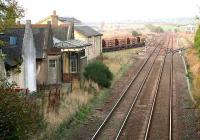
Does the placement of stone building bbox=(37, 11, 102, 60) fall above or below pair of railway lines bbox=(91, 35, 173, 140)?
above

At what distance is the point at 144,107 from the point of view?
27.3 m

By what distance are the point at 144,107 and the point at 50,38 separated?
1074 centimetres

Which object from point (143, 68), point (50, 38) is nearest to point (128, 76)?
point (143, 68)

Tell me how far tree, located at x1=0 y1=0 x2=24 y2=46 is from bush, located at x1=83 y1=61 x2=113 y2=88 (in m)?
17.0

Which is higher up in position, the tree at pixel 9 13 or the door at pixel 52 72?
the tree at pixel 9 13

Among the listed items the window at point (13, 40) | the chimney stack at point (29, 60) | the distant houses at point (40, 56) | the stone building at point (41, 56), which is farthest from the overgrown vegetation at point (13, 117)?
the window at point (13, 40)

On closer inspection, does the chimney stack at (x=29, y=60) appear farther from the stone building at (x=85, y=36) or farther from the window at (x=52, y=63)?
the stone building at (x=85, y=36)

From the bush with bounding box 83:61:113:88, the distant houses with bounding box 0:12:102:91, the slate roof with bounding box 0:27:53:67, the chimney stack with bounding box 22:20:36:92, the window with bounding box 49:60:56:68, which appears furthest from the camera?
the bush with bounding box 83:61:113:88

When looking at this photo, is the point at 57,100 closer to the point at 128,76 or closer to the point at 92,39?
the point at 128,76

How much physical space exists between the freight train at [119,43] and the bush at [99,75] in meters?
33.3

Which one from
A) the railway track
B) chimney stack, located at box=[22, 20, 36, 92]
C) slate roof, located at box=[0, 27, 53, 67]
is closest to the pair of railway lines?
the railway track

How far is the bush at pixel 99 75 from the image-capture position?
3506cm

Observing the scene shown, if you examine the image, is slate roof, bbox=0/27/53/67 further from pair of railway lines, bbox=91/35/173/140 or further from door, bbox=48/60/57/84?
pair of railway lines, bbox=91/35/173/140

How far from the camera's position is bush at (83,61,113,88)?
35062 millimetres
